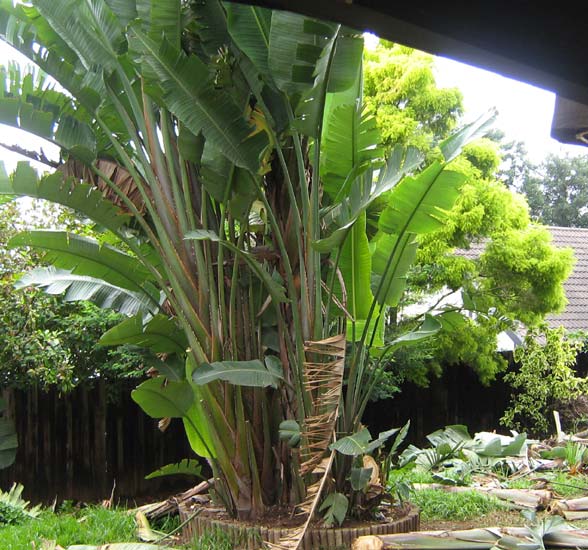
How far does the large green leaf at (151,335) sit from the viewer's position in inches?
244

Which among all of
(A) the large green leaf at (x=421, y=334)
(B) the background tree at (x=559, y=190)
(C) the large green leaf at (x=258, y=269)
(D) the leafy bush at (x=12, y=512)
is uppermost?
(B) the background tree at (x=559, y=190)

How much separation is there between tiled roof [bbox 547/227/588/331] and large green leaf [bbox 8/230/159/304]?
14.1m

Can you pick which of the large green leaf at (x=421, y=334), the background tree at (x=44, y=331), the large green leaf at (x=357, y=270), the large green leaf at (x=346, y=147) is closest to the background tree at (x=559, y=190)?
the background tree at (x=44, y=331)

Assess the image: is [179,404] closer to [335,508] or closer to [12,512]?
[335,508]

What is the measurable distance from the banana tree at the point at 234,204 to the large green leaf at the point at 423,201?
0.05 ft

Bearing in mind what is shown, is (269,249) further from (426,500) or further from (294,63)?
(426,500)

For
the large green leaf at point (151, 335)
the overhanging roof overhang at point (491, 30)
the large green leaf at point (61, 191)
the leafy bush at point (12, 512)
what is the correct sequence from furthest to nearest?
the leafy bush at point (12, 512) → the large green leaf at point (151, 335) → the large green leaf at point (61, 191) → the overhanging roof overhang at point (491, 30)

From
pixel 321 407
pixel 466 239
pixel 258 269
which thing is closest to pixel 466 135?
pixel 258 269

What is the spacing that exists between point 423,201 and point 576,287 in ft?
53.1

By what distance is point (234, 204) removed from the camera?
611cm

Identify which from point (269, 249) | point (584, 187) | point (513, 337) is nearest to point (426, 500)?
point (269, 249)

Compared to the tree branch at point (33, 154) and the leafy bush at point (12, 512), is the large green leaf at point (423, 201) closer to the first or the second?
the tree branch at point (33, 154)

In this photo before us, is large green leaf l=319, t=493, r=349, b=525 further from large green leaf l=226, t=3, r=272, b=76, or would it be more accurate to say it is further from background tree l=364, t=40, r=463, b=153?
background tree l=364, t=40, r=463, b=153

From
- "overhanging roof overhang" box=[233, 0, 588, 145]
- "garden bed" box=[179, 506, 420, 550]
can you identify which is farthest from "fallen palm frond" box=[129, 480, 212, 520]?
"overhanging roof overhang" box=[233, 0, 588, 145]
